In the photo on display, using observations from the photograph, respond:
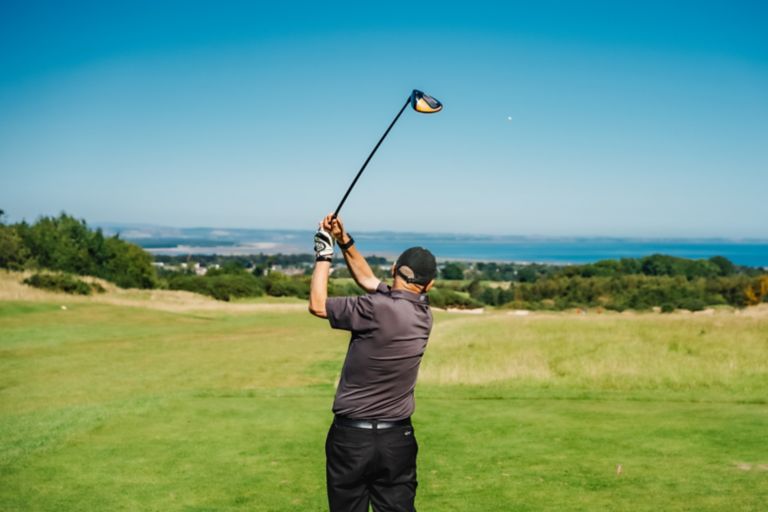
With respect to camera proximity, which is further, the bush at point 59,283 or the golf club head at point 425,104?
the bush at point 59,283

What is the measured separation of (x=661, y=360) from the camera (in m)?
18.4

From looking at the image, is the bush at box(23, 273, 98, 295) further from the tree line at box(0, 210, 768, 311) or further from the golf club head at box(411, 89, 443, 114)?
the golf club head at box(411, 89, 443, 114)

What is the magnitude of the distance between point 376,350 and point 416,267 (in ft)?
1.78

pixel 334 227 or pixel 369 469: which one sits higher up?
pixel 334 227

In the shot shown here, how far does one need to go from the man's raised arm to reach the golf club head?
3.60 feet

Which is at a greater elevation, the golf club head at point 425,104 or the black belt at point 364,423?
the golf club head at point 425,104

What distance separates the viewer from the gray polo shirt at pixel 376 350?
3842 millimetres

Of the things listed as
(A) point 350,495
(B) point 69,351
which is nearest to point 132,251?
(B) point 69,351

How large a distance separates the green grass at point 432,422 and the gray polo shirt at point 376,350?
2503mm

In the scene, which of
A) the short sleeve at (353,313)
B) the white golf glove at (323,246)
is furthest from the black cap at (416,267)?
the white golf glove at (323,246)

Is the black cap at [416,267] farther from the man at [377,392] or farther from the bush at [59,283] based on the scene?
the bush at [59,283]

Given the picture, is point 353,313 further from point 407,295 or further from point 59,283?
point 59,283

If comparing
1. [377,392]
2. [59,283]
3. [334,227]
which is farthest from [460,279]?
[377,392]

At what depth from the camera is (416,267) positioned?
4020 millimetres
